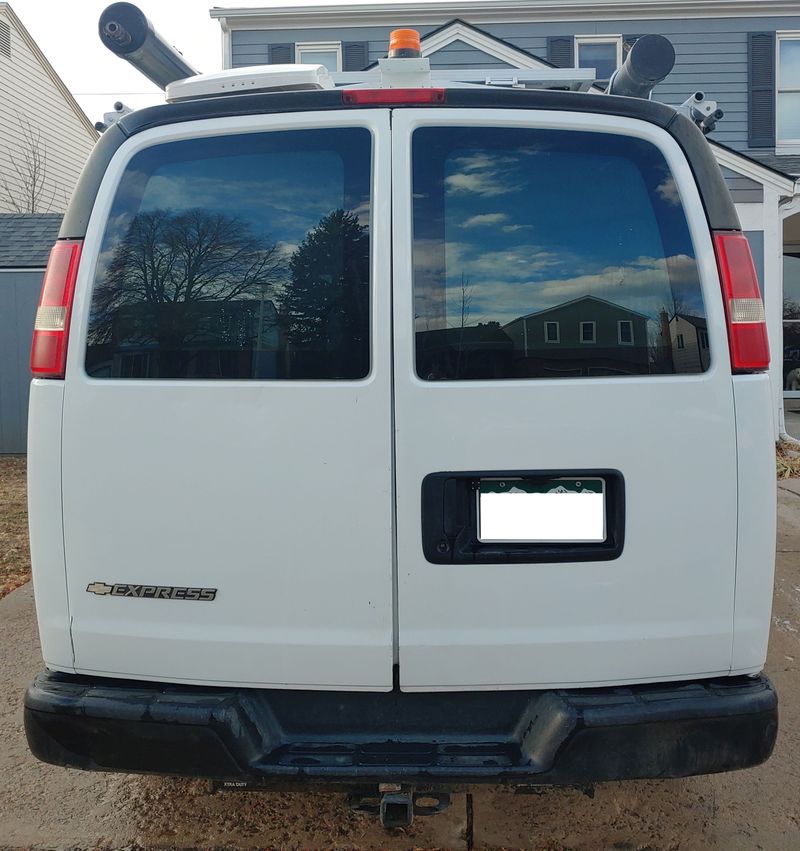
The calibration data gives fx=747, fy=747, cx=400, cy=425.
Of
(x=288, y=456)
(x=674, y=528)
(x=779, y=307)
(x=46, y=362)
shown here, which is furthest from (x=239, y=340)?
(x=779, y=307)

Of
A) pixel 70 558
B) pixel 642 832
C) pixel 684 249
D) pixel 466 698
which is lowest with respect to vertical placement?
pixel 642 832

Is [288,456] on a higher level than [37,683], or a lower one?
higher

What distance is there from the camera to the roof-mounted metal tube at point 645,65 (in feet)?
7.29

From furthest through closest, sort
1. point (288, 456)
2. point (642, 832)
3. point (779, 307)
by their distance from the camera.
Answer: point (779, 307) < point (642, 832) < point (288, 456)

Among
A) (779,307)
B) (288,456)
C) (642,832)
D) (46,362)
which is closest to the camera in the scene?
(288,456)

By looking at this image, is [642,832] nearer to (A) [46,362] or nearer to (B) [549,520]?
(B) [549,520]

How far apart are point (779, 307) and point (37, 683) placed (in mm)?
10445

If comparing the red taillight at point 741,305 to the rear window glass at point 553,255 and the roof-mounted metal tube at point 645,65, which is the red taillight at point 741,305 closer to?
the rear window glass at point 553,255

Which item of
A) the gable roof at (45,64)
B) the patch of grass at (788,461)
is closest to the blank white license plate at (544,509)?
the patch of grass at (788,461)

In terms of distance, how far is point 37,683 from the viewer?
2.08 m

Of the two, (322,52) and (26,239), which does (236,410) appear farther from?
(322,52)

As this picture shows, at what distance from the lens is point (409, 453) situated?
6.25ft

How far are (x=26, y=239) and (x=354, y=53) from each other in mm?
5819

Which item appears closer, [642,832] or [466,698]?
[466,698]
